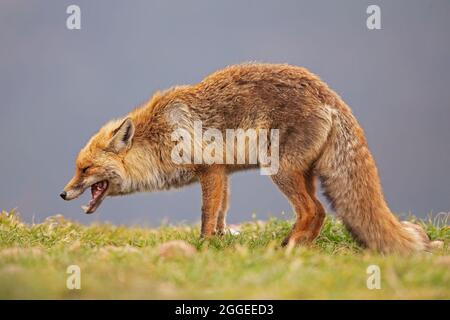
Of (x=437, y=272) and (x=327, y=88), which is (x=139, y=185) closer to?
(x=327, y=88)

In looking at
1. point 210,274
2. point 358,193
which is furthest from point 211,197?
point 210,274

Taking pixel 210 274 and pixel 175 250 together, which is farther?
pixel 175 250

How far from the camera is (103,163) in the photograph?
25.2 ft

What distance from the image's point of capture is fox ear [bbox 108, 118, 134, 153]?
7.64m

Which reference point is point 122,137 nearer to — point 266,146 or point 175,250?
point 266,146

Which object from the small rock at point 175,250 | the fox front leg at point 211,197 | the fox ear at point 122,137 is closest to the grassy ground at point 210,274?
the small rock at point 175,250

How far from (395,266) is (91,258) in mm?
2906

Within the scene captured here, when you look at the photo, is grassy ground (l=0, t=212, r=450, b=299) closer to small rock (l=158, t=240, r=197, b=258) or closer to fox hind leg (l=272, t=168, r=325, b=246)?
small rock (l=158, t=240, r=197, b=258)

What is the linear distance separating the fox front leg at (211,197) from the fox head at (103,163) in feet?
3.78

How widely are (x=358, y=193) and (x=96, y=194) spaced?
133 inches

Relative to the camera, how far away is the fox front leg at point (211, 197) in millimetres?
7348

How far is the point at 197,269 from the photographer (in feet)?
17.2

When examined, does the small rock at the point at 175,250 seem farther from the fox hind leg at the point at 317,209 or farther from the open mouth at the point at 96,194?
the open mouth at the point at 96,194
